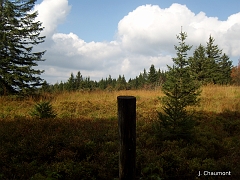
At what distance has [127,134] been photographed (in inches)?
115

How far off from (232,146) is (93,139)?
4638 millimetres

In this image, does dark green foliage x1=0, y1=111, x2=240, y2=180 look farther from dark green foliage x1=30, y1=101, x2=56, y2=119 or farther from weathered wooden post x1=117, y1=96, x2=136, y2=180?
weathered wooden post x1=117, y1=96, x2=136, y2=180

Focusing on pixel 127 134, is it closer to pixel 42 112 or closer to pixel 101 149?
pixel 101 149

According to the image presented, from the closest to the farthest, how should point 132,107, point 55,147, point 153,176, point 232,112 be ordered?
point 132,107
point 153,176
point 55,147
point 232,112

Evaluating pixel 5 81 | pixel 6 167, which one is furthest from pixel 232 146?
pixel 5 81

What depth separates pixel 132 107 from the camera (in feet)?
9.53

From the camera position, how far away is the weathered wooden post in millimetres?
2883

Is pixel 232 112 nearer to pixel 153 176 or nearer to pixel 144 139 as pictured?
pixel 144 139

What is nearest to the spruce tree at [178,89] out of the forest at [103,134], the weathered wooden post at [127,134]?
the forest at [103,134]

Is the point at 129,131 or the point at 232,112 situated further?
the point at 232,112

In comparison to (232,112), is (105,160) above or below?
below

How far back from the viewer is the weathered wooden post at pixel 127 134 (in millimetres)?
2883

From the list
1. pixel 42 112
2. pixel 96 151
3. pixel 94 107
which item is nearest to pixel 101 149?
pixel 96 151

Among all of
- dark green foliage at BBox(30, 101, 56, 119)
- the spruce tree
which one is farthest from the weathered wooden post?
dark green foliage at BBox(30, 101, 56, 119)
